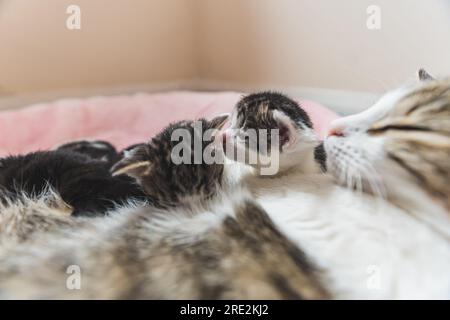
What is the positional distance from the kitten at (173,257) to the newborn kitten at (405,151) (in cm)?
17

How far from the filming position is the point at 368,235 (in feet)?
2.30

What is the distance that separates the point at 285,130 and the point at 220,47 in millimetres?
1390

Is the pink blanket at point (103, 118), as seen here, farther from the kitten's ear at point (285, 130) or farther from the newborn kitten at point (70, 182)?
the kitten's ear at point (285, 130)

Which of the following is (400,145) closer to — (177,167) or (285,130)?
(285,130)

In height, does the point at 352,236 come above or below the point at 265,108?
below

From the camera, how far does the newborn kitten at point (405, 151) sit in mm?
702

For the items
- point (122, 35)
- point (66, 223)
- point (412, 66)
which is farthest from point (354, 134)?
point (122, 35)

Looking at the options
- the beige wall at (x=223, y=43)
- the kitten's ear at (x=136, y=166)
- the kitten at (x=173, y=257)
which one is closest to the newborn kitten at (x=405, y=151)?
the kitten at (x=173, y=257)

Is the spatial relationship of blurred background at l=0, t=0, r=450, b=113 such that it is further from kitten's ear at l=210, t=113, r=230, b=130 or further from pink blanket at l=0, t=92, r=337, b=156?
kitten's ear at l=210, t=113, r=230, b=130

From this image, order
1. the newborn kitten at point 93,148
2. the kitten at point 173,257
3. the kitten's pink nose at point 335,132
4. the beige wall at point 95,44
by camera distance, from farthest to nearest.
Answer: the beige wall at point 95,44 → the newborn kitten at point 93,148 → the kitten's pink nose at point 335,132 → the kitten at point 173,257

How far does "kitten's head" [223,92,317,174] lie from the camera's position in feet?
2.75

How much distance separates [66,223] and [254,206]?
0.30m

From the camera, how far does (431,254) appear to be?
0.68 meters

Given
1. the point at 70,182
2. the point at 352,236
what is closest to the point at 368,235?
the point at 352,236
